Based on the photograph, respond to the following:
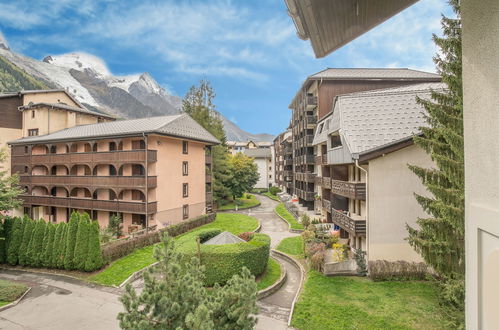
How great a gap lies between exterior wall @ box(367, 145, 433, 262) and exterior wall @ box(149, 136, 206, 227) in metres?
18.6

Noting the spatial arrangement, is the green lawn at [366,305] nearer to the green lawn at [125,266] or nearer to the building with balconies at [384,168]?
the building with balconies at [384,168]

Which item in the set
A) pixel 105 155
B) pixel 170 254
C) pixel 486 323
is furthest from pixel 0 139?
pixel 486 323

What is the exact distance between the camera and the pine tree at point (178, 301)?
5168mm

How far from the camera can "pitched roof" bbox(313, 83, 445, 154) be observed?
52.2ft

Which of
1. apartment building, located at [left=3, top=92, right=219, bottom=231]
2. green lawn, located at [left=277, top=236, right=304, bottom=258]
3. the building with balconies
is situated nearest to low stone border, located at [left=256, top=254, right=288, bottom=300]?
green lawn, located at [left=277, top=236, right=304, bottom=258]

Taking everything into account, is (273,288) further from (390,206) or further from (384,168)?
(384,168)

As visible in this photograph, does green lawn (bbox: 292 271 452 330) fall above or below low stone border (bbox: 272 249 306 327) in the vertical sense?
above

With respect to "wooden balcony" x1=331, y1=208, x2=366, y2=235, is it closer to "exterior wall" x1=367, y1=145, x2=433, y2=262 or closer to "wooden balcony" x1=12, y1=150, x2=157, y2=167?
"exterior wall" x1=367, y1=145, x2=433, y2=262

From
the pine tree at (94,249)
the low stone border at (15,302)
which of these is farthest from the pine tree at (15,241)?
the pine tree at (94,249)

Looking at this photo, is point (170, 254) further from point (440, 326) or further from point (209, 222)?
point (209, 222)

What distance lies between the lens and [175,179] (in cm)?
2767

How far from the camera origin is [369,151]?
47.8 ft

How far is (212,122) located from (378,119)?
107ft

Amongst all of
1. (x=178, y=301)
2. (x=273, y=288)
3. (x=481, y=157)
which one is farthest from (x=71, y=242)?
(x=481, y=157)
